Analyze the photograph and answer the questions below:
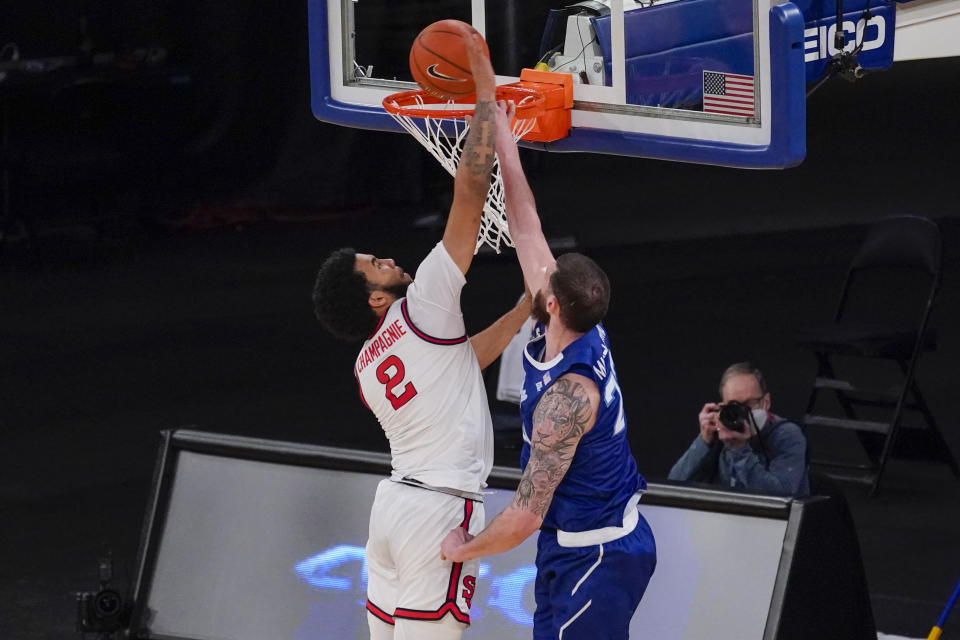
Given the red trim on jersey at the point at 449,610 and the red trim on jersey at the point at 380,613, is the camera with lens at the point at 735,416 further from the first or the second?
the red trim on jersey at the point at 380,613

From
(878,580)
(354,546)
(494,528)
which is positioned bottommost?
(878,580)

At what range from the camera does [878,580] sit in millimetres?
5945

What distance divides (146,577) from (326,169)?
8.78m

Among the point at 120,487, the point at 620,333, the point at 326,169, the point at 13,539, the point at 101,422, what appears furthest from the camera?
the point at 326,169

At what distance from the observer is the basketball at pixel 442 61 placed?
14.0 ft

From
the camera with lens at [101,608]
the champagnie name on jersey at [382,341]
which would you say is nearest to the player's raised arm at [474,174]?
the champagnie name on jersey at [382,341]

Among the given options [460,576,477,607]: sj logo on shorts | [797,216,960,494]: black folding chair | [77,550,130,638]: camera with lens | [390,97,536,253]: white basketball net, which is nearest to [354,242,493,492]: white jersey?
[460,576,477,607]: sj logo on shorts

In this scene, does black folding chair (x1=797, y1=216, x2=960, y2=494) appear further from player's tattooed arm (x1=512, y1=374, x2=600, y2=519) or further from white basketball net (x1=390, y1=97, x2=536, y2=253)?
player's tattooed arm (x1=512, y1=374, x2=600, y2=519)

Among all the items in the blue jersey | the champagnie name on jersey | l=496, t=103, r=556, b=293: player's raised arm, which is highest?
l=496, t=103, r=556, b=293: player's raised arm

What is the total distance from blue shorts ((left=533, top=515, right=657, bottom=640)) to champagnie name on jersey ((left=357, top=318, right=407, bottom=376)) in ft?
2.22

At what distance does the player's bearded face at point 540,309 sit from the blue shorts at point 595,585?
0.57 meters

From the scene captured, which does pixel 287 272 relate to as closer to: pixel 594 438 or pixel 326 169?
pixel 326 169

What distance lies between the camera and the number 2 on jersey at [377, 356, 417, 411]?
12.8ft

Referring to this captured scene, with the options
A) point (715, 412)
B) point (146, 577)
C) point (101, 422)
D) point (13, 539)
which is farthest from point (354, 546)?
point (101, 422)
